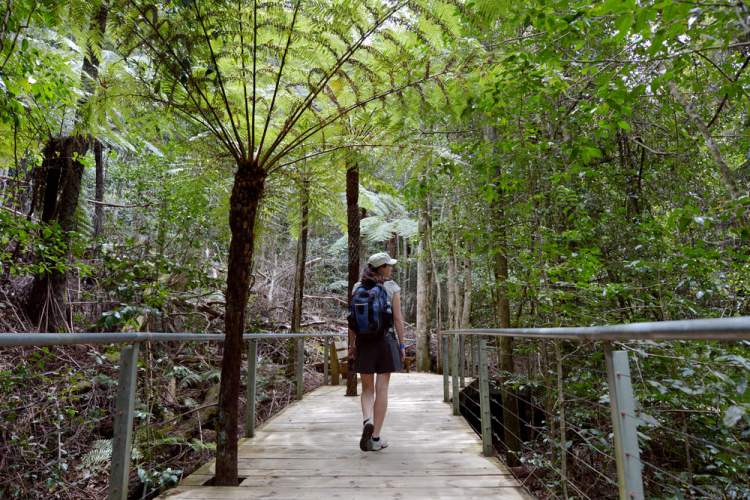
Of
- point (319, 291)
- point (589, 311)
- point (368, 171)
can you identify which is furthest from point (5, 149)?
point (319, 291)

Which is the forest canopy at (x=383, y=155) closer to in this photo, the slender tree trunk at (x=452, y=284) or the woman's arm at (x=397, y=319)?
the woman's arm at (x=397, y=319)

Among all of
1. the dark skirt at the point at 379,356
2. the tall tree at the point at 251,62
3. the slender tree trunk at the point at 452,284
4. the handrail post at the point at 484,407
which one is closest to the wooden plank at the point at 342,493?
the tall tree at the point at 251,62

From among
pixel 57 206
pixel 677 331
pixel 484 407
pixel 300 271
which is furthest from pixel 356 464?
pixel 57 206

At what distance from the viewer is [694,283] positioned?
4.05 metres

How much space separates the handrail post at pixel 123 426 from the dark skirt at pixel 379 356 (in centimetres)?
172

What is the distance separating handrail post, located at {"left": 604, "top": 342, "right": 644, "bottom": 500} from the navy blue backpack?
2.01 m

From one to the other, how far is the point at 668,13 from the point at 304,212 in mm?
4643

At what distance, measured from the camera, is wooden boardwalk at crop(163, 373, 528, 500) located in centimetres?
261

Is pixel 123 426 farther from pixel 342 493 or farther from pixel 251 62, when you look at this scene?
pixel 251 62

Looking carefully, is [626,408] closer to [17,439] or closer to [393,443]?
[393,443]

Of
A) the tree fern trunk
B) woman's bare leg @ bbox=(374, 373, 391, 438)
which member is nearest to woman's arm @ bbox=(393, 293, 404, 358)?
woman's bare leg @ bbox=(374, 373, 391, 438)

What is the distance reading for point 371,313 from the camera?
344 centimetres

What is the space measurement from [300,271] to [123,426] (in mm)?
5493

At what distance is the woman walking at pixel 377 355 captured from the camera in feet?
11.4
